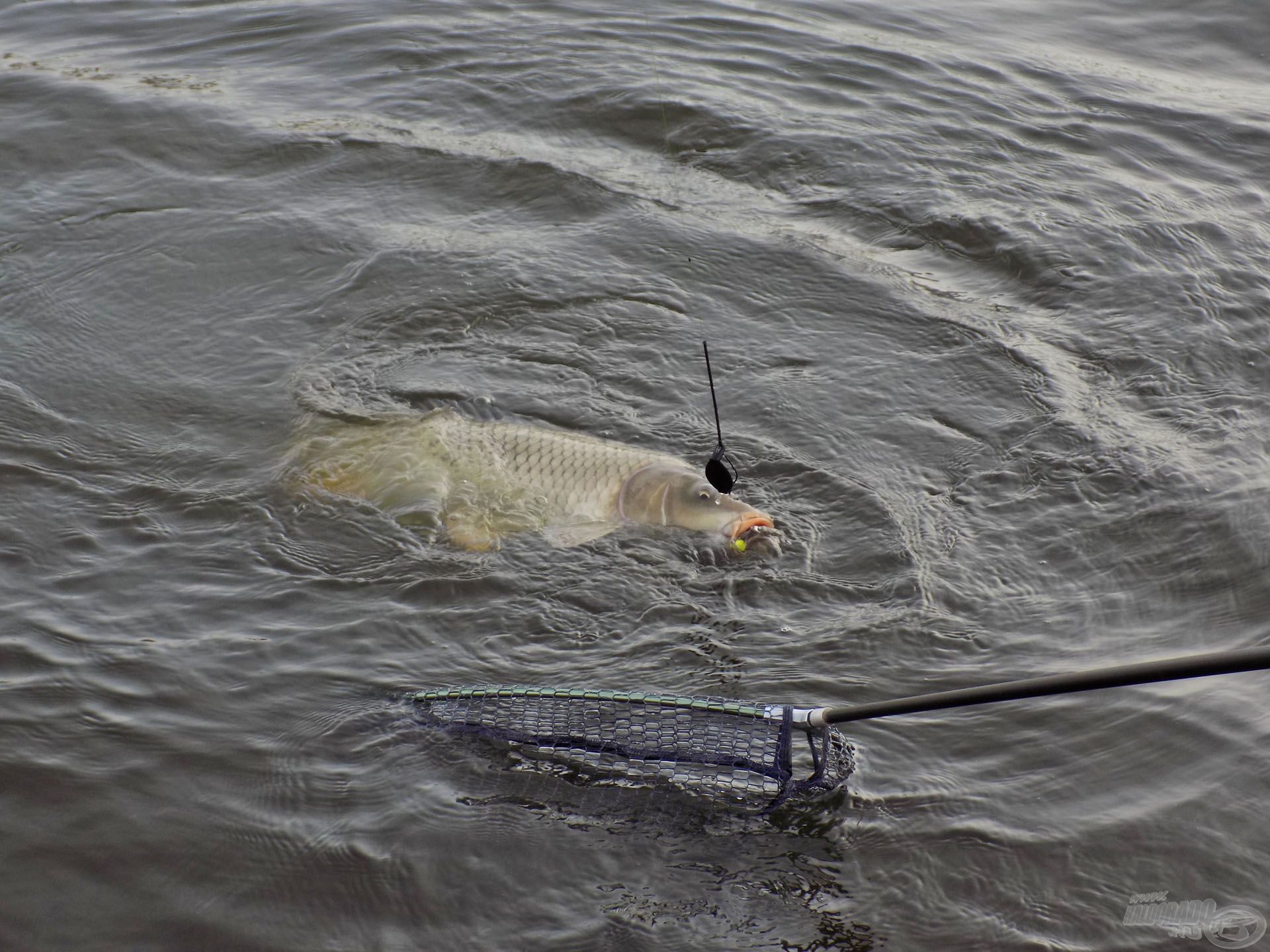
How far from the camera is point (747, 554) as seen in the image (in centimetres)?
461

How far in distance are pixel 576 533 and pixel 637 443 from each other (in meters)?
0.76

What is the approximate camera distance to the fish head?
4.61 meters

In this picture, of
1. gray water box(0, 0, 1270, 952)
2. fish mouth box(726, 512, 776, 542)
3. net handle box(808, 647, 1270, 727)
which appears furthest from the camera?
fish mouth box(726, 512, 776, 542)

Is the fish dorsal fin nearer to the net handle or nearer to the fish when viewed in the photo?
the fish

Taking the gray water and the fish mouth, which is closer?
the gray water

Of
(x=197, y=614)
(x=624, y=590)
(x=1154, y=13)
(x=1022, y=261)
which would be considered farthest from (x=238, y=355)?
(x=1154, y=13)

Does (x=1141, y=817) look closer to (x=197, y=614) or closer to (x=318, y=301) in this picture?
(x=197, y=614)

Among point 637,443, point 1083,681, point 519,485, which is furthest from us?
point 637,443

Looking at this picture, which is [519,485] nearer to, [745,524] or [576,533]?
[576,533]

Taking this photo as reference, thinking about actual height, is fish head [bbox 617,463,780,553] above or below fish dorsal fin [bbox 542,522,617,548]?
above

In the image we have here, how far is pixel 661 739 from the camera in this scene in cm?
352

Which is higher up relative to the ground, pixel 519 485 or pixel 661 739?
pixel 519 485

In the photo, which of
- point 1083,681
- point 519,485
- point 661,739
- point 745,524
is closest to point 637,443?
point 519,485

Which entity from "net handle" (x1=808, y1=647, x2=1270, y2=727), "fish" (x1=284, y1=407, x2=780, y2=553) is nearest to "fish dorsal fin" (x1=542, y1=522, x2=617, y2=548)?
"fish" (x1=284, y1=407, x2=780, y2=553)
